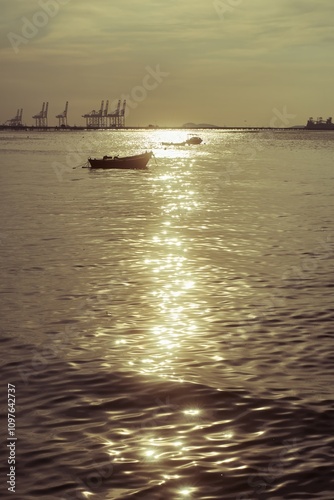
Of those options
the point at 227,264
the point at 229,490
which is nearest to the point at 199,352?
the point at 229,490

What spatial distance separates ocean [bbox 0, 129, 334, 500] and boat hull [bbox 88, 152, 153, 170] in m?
48.5

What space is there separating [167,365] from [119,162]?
6931 cm

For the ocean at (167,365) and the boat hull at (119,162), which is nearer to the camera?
the ocean at (167,365)

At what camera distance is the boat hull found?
82.9 m

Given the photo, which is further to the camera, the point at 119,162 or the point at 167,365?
the point at 119,162

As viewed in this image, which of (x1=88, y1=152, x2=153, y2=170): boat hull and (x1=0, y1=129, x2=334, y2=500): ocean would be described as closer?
(x1=0, y1=129, x2=334, y2=500): ocean

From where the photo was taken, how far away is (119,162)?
3295 inches

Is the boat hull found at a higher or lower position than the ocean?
higher

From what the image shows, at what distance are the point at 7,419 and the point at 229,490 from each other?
402 cm

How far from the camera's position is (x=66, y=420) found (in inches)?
502

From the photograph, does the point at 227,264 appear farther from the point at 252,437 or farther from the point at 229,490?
the point at 229,490

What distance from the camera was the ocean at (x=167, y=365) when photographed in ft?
35.9

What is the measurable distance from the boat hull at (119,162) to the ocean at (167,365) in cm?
4850

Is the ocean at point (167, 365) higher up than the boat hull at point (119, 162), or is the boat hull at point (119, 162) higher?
the boat hull at point (119, 162)
